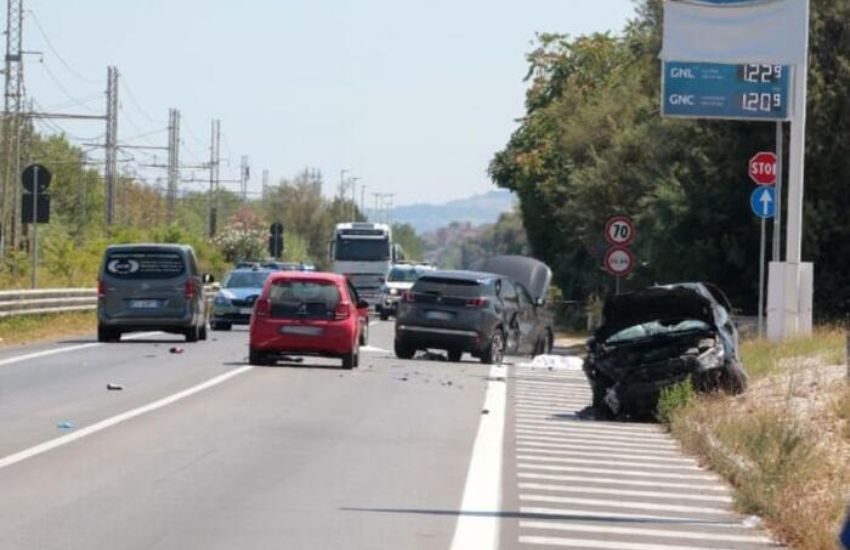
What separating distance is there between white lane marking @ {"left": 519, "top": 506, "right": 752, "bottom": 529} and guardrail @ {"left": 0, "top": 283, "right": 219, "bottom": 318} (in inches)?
1154

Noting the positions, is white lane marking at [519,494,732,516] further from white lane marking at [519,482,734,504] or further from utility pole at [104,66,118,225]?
utility pole at [104,66,118,225]

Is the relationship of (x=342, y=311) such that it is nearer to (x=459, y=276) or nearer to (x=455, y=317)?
(x=455, y=317)

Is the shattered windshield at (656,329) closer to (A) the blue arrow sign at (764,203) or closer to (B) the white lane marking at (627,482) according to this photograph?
(B) the white lane marking at (627,482)

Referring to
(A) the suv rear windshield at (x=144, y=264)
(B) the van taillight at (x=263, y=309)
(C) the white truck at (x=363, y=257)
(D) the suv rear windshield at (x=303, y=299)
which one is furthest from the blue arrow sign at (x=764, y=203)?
(C) the white truck at (x=363, y=257)

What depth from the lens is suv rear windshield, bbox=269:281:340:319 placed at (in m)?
31.4

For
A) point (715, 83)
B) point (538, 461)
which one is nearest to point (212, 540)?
point (538, 461)

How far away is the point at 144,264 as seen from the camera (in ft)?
127

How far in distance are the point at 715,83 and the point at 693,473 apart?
18.1 metres

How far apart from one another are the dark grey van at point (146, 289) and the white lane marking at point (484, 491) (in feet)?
50.9

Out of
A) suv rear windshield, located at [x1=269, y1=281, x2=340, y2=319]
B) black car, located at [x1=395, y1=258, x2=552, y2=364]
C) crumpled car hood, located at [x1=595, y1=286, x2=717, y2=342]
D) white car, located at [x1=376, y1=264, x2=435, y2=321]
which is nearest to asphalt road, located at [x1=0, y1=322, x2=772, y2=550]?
crumpled car hood, located at [x1=595, y1=286, x2=717, y2=342]

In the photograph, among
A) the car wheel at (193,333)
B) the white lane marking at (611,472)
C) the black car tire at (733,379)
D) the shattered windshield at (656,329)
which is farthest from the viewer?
the car wheel at (193,333)

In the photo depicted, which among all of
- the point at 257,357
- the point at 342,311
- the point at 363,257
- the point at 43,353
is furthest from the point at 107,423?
the point at 363,257

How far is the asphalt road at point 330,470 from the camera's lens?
41.5 ft

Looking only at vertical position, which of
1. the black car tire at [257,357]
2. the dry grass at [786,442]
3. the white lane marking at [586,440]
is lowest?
the black car tire at [257,357]
